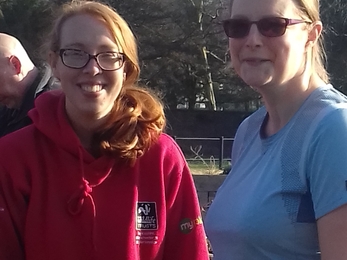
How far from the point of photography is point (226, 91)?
28953 millimetres

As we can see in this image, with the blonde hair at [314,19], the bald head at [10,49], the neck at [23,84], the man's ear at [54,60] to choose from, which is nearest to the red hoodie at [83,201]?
the man's ear at [54,60]

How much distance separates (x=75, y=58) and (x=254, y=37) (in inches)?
26.3

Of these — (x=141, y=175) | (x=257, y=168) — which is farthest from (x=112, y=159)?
(x=257, y=168)

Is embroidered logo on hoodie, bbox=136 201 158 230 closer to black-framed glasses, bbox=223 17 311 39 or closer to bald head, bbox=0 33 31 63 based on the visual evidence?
black-framed glasses, bbox=223 17 311 39

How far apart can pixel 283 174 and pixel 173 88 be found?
2552cm

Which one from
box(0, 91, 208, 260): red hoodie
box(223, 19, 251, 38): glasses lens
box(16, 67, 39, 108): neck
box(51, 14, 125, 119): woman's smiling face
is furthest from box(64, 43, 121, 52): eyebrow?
box(16, 67, 39, 108): neck

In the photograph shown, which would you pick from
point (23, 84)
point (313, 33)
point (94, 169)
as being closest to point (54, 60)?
point (94, 169)

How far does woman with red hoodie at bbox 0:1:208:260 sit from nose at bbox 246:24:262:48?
50 centimetres

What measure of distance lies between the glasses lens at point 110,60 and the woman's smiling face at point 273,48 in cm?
49

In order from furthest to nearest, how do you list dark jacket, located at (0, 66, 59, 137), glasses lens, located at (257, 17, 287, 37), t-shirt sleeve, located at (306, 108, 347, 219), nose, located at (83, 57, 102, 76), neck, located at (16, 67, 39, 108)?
1. neck, located at (16, 67, 39, 108)
2. dark jacket, located at (0, 66, 59, 137)
3. nose, located at (83, 57, 102, 76)
4. glasses lens, located at (257, 17, 287, 37)
5. t-shirt sleeve, located at (306, 108, 347, 219)

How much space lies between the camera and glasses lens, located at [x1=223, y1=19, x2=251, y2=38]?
222 cm

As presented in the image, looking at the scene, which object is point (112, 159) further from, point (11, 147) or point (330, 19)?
point (330, 19)

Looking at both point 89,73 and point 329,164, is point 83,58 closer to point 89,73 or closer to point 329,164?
point 89,73

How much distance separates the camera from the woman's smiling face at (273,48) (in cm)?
213
